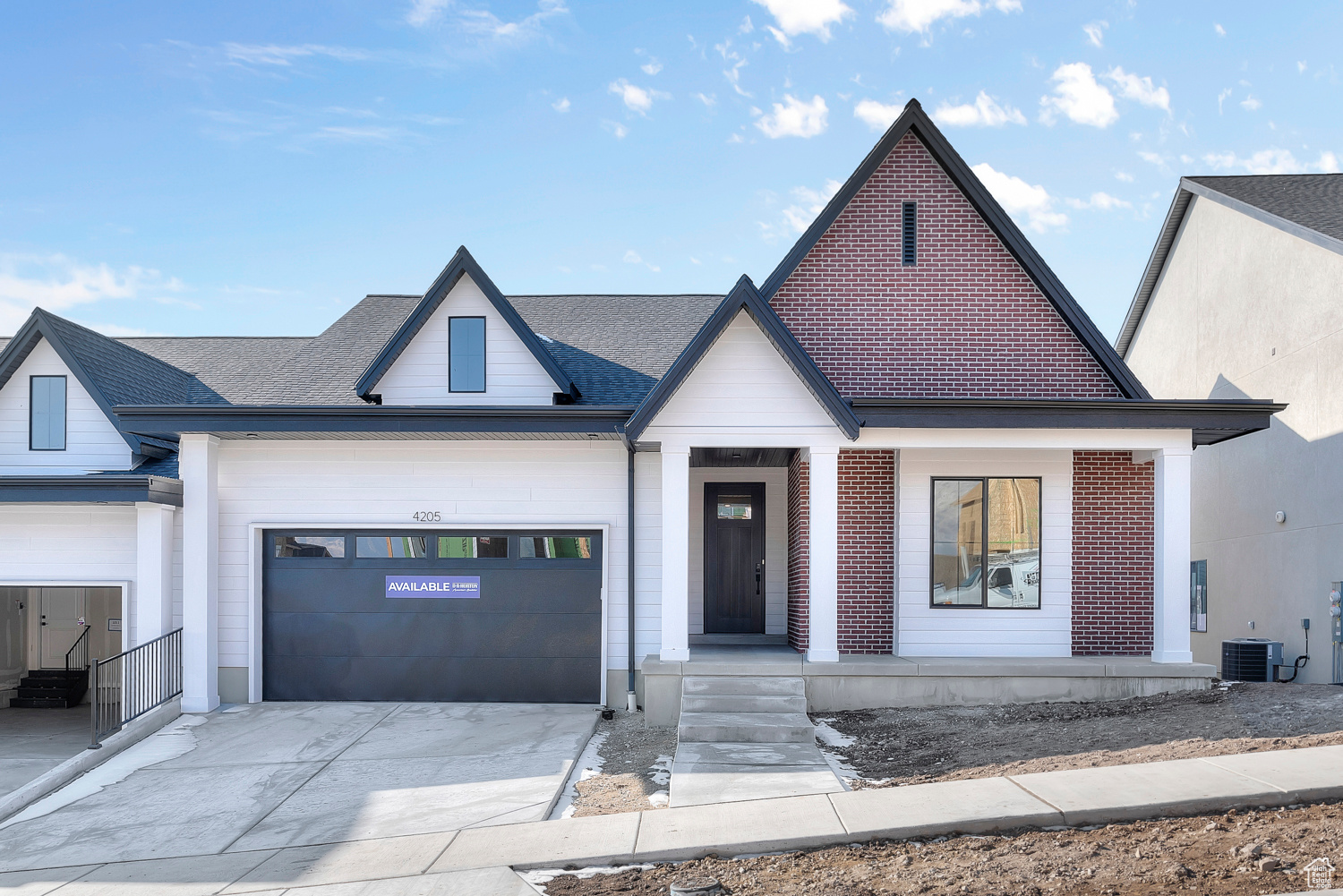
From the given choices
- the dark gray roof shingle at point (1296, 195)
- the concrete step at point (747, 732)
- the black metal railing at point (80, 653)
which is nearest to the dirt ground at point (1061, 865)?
the concrete step at point (747, 732)

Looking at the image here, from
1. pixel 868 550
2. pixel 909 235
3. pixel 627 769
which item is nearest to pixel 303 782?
pixel 627 769

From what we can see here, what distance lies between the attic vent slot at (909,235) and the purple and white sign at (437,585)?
23.9 feet

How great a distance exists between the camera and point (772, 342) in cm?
1086

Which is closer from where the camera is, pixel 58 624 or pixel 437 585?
pixel 437 585

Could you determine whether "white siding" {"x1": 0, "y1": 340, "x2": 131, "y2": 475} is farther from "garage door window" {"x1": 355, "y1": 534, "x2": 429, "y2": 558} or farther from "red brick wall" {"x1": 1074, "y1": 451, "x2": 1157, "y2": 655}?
"red brick wall" {"x1": 1074, "y1": 451, "x2": 1157, "y2": 655}

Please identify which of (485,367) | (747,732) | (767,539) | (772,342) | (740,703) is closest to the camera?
(747,732)

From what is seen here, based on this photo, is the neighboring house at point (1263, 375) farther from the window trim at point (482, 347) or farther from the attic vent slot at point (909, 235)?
the window trim at point (482, 347)

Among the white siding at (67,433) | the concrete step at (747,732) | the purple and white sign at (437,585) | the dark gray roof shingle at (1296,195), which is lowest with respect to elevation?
the concrete step at (747,732)

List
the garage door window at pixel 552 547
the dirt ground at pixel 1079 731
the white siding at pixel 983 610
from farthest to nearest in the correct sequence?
the garage door window at pixel 552 547
the white siding at pixel 983 610
the dirt ground at pixel 1079 731

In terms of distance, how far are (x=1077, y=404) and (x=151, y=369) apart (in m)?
13.5

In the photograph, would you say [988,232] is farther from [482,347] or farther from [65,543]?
[65,543]

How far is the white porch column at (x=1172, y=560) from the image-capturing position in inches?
438

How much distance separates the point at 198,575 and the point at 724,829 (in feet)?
28.1

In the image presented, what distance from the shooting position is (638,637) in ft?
40.4
